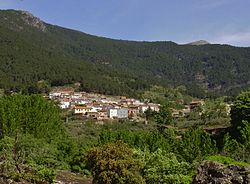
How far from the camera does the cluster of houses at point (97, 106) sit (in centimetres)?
10581

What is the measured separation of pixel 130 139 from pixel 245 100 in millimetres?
18289

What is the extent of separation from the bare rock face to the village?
273 feet

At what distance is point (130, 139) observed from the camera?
43.4 m

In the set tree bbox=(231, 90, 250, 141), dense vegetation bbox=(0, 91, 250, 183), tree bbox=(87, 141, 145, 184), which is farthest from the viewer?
tree bbox=(231, 90, 250, 141)

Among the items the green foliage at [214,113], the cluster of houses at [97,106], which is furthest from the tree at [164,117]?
the cluster of houses at [97,106]

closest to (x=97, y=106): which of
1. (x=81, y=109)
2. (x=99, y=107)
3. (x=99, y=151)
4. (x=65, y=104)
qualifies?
(x=99, y=107)

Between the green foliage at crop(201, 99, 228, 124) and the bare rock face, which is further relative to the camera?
the green foliage at crop(201, 99, 228, 124)

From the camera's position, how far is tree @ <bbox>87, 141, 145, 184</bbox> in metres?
20.0

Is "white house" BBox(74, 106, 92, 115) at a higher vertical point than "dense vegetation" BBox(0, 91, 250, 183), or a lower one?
lower

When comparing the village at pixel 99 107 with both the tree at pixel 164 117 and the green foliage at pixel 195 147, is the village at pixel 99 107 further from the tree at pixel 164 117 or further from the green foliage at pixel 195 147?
the green foliage at pixel 195 147

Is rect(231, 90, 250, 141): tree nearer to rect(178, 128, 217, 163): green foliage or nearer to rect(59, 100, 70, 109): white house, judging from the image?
rect(178, 128, 217, 163): green foliage

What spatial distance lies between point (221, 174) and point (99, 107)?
10091cm

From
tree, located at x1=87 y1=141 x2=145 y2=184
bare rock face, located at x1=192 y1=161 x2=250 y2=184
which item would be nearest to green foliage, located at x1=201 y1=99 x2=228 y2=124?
tree, located at x1=87 y1=141 x2=145 y2=184

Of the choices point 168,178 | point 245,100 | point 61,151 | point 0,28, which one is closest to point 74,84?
point 0,28
